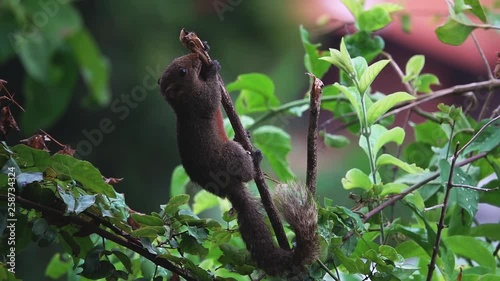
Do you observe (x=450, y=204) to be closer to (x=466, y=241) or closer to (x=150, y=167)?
(x=466, y=241)

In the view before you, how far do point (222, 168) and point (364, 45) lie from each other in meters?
0.44

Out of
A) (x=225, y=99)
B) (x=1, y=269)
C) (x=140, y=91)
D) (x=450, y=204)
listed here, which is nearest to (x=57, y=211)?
(x=1, y=269)

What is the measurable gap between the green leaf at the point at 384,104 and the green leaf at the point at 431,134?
1.13ft

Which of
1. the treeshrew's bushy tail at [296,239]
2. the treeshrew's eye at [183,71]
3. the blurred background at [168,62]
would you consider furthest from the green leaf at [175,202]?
the blurred background at [168,62]

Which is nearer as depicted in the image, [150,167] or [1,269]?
[1,269]

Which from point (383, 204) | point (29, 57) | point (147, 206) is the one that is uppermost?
point (29, 57)

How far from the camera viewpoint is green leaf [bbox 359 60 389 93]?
984 millimetres

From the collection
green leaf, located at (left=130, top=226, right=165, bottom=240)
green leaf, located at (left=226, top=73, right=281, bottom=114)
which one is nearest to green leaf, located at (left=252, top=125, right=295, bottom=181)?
green leaf, located at (left=226, top=73, right=281, bottom=114)

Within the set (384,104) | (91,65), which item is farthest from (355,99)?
(91,65)

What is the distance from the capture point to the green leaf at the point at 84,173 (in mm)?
843

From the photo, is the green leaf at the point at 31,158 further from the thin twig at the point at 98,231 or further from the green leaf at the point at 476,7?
the green leaf at the point at 476,7

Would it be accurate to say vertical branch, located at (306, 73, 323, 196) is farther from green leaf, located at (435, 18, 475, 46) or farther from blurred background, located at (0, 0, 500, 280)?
blurred background, located at (0, 0, 500, 280)

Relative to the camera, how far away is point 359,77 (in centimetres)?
103

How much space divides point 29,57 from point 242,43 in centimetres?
186
